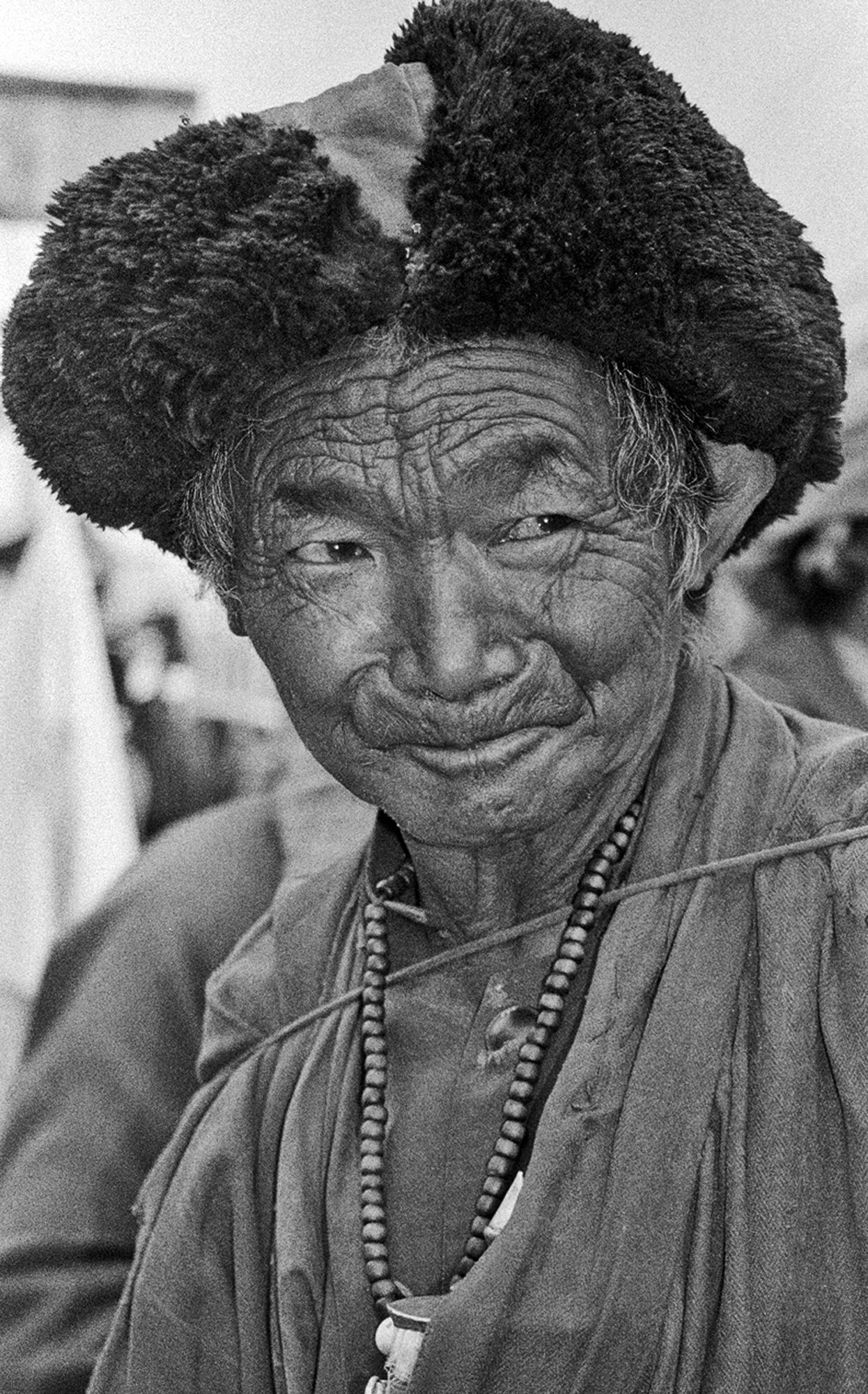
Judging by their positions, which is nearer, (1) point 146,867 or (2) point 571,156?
(2) point 571,156

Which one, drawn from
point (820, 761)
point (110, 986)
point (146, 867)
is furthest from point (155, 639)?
point (820, 761)

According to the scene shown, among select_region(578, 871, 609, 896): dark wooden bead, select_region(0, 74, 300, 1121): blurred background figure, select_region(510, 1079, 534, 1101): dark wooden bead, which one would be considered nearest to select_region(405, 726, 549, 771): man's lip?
select_region(578, 871, 609, 896): dark wooden bead

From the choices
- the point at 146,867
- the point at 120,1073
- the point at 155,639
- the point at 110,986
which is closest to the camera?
the point at 120,1073

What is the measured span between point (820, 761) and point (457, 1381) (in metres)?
0.58

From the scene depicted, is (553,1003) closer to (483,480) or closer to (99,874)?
(483,480)

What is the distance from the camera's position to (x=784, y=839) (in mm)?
1323

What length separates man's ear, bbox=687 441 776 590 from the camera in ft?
4.66

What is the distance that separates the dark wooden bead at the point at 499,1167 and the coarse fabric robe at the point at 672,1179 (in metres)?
0.10

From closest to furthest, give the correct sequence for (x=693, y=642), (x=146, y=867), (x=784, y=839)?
(x=784, y=839), (x=693, y=642), (x=146, y=867)

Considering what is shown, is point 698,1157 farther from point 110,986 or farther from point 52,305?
point 110,986

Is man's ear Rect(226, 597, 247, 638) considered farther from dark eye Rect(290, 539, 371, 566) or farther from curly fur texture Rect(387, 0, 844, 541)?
curly fur texture Rect(387, 0, 844, 541)

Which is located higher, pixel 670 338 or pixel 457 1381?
pixel 670 338

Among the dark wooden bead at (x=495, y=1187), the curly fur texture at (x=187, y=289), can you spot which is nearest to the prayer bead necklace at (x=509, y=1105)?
the dark wooden bead at (x=495, y=1187)

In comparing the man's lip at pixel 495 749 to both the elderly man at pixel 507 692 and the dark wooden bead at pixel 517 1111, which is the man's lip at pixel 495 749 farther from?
the dark wooden bead at pixel 517 1111
